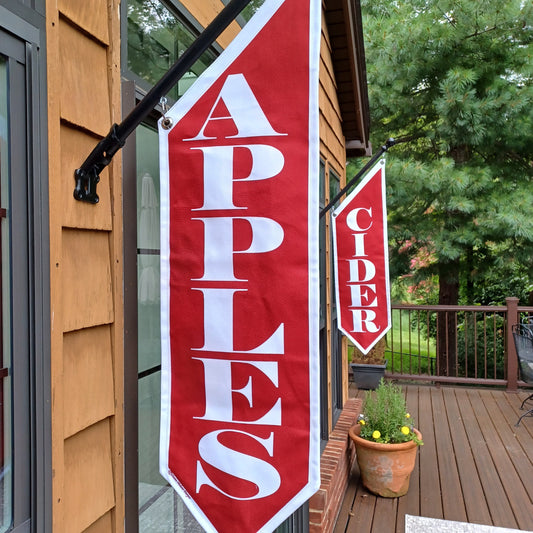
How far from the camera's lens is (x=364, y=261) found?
11.8 feet

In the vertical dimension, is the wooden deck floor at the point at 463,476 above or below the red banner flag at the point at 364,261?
below

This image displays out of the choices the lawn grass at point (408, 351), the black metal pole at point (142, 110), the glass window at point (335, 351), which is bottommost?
the lawn grass at point (408, 351)

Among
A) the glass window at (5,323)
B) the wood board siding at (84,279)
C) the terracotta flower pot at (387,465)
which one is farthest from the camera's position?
the terracotta flower pot at (387,465)

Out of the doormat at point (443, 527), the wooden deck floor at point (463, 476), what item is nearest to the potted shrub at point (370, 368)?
the wooden deck floor at point (463, 476)

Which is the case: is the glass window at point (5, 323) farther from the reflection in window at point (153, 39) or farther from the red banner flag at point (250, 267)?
the reflection in window at point (153, 39)

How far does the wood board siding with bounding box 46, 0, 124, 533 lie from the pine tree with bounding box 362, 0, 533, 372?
5.33m

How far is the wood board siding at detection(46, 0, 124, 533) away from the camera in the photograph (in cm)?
101

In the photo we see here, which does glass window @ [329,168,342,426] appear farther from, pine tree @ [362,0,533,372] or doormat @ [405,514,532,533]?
pine tree @ [362,0,533,372]

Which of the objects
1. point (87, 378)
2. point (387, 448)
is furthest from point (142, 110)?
point (387, 448)

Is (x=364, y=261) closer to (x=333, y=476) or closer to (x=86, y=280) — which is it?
(x=333, y=476)

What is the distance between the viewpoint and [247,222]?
1.11 m

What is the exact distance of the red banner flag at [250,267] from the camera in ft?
3.54

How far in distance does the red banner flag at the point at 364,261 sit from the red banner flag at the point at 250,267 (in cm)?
251

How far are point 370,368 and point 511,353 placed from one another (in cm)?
171
